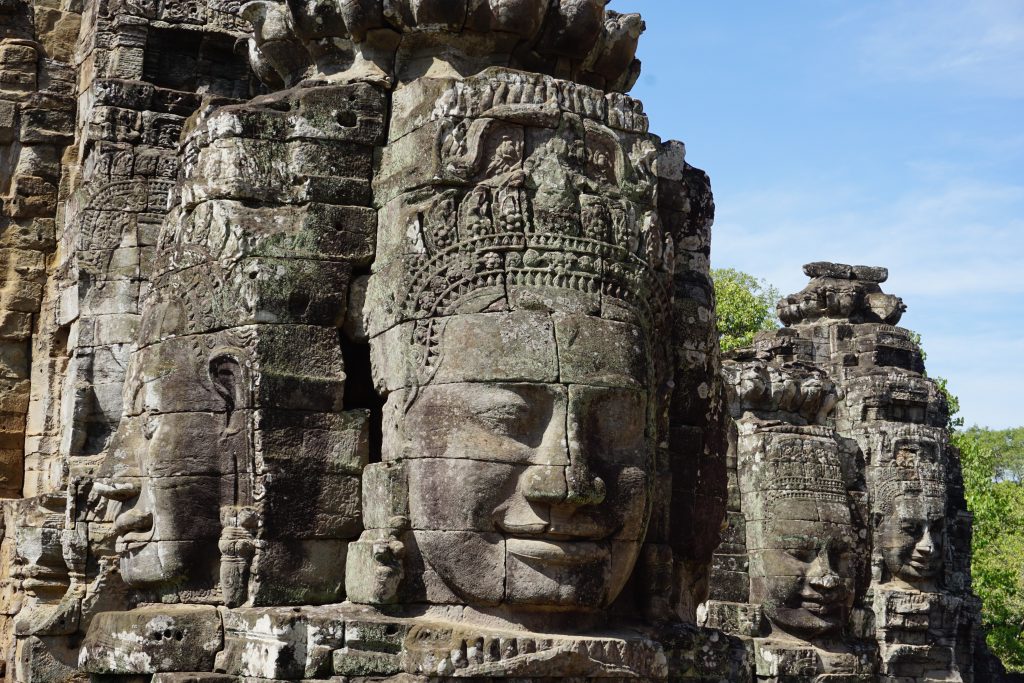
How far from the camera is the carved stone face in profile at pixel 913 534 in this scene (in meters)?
19.1

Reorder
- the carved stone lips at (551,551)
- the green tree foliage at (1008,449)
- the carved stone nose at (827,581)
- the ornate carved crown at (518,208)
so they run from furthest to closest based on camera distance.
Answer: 1. the green tree foliage at (1008,449)
2. the carved stone nose at (827,581)
3. the ornate carved crown at (518,208)
4. the carved stone lips at (551,551)

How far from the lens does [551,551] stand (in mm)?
7266

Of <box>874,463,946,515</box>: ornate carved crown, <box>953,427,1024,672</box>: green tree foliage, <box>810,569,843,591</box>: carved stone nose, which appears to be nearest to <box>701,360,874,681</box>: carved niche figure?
<box>810,569,843,591</box>: carved stone nose

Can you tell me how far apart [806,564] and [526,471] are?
303 inches

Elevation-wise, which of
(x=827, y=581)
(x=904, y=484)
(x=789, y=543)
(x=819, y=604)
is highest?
(x=904, y=484)

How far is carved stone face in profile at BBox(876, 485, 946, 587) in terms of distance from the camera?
19.1 meters

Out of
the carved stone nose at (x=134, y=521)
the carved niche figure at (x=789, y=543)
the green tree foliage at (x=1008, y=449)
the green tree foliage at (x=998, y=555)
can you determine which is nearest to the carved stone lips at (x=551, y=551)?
the carved stone nose at (x=134, y=521)

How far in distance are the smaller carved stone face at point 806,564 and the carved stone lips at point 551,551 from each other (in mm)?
7332

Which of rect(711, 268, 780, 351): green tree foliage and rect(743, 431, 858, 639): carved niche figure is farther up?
rect(711, 268, 780, 351): green tree foliage

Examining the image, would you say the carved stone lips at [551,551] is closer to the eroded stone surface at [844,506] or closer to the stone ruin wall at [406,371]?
the stone ruin wall at [406,371]

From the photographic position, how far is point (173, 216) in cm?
823

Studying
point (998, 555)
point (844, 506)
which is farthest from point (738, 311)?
point (844, 506)

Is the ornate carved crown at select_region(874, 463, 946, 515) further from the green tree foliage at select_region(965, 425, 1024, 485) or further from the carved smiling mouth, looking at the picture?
the green tree foliage at select_region(965, 425, 1024, 485)

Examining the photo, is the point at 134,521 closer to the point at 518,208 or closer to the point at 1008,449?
the point at 518,208
